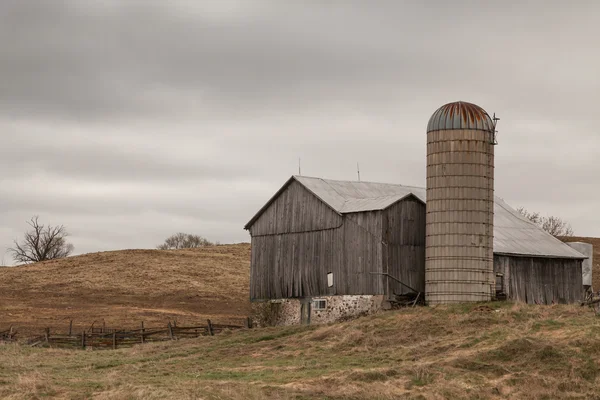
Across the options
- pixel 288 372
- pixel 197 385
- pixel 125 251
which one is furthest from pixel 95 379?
pixel 125 251

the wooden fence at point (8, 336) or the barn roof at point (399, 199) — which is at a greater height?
the barn roof at point (399, 199)

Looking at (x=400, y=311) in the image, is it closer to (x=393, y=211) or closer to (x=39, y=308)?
(x=393, y=211)

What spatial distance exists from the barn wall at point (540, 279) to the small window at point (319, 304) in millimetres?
7611

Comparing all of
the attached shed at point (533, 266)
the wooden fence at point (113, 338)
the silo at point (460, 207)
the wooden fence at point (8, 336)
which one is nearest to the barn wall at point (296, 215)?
the silo at point (460, 207)

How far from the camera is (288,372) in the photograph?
1084 inches

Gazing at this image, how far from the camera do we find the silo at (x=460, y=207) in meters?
36.7

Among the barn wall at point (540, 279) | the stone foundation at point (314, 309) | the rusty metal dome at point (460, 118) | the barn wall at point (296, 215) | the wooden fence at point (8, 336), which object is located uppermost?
the rusty metal dome at point (460, 118)

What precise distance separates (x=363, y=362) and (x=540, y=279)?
15.7 m

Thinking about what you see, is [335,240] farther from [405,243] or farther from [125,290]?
[125,290]

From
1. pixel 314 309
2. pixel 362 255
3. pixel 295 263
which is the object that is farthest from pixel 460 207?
pixel 295 263

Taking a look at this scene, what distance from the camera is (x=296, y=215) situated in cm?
4181

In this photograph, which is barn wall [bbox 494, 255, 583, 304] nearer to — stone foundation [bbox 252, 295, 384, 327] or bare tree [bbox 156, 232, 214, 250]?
stone foundation [bbox 252, 295, 384, 327]

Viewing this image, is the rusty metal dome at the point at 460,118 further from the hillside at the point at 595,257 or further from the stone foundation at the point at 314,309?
the hillside at the point at 595,257

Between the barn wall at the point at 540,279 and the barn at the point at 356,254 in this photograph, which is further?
the barn wall at the point at 540,279
